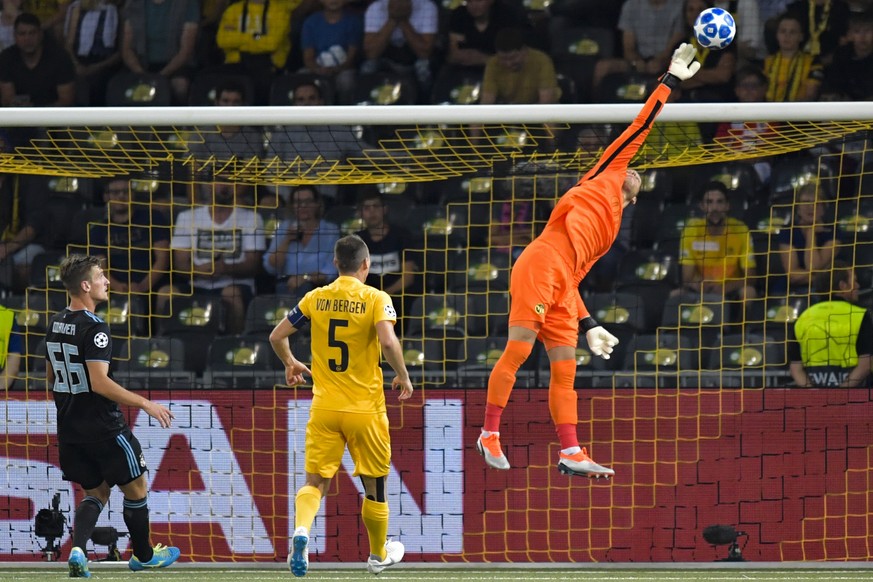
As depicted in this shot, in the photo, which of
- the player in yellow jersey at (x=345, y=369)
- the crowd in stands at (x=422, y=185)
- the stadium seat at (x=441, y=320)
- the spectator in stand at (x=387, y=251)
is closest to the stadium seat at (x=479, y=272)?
the crowd in stands at (x=422, y=185)

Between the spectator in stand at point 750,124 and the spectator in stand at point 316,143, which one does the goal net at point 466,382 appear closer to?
the spectator in stand at point 750,124

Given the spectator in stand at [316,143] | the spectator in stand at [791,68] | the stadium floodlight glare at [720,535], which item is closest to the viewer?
the stadium floodlight glare at [720,535]

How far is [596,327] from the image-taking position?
6.92 metres

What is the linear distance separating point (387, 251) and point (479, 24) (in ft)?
9.51

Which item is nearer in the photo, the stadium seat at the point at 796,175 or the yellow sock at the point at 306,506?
the yellow sock at the point at 306,506

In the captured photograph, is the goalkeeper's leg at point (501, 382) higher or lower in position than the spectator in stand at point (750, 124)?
lower

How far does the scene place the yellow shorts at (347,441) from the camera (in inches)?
271

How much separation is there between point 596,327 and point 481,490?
243cm

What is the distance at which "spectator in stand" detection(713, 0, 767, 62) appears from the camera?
11102 mm

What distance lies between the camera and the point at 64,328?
23.3ft

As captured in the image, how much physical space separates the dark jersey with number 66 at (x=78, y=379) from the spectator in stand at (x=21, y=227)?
276 centimetres

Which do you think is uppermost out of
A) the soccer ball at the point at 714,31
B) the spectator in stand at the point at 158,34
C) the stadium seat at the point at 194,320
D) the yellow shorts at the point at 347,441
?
the spectator in stand at the point at 158,34

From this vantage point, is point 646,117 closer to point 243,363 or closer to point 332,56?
point 243,363

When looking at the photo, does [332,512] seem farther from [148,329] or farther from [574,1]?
[574,1]
